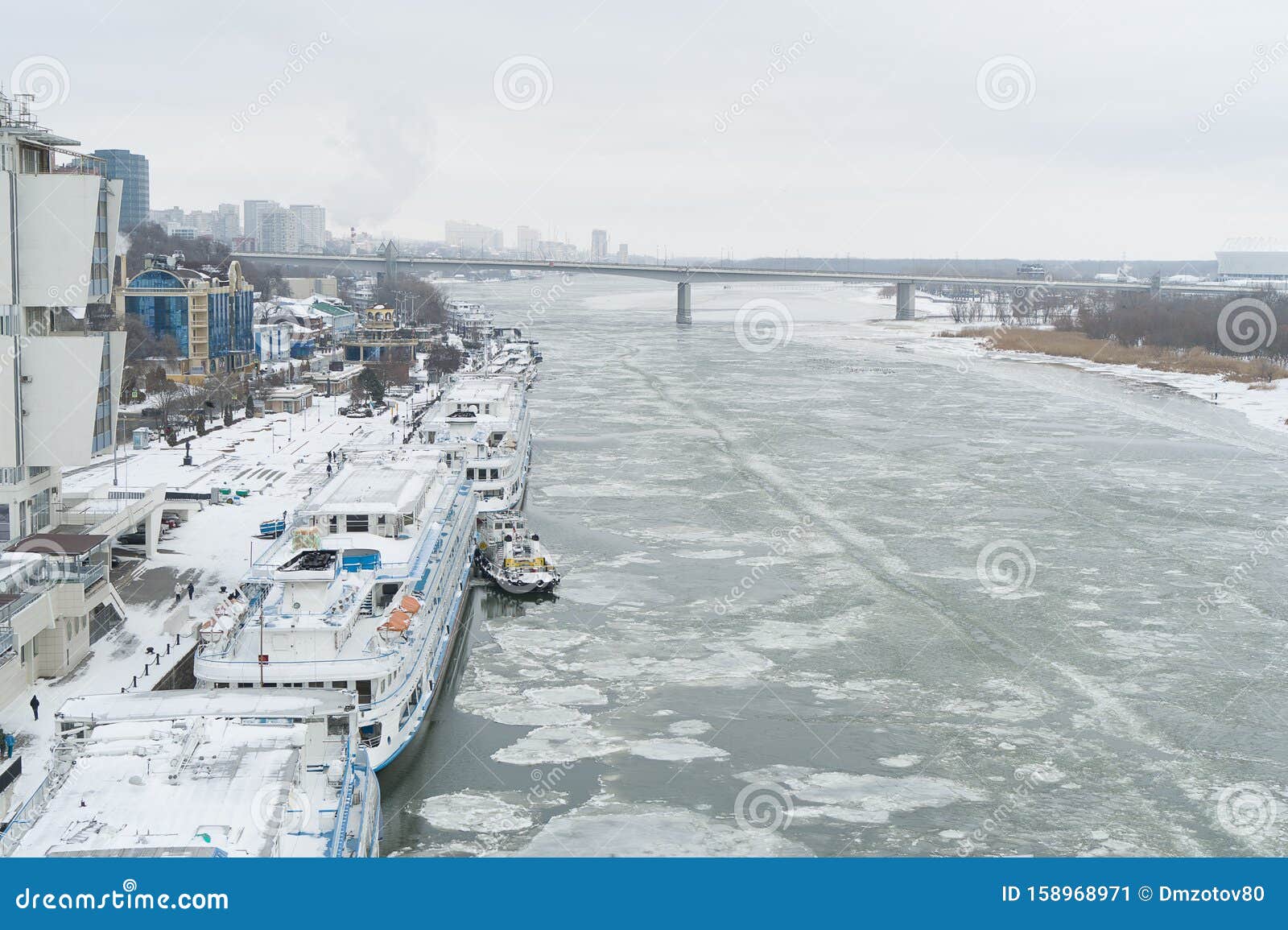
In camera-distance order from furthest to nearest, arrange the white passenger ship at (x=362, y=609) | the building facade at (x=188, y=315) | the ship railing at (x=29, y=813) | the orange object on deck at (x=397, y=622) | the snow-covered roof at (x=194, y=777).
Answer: the building facade at (x=188, y=315), the orange object on deck at (x=397, y=622), the white passenger ship at (x=362, y=609), the snow-covered roof at (x=194, y=777), the ship railing at (x=29, y=813)

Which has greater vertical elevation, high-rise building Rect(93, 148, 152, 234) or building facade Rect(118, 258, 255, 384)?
high-rise building Rect(93, 148, 152, 234)

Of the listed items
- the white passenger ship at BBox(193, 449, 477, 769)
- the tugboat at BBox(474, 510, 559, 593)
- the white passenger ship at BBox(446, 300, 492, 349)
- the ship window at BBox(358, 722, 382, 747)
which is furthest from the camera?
the white passenger ship at BBox(446, 300, 492, 349)

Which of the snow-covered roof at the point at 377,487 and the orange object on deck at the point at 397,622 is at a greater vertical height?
the snow-covered roof at the point at 377,487

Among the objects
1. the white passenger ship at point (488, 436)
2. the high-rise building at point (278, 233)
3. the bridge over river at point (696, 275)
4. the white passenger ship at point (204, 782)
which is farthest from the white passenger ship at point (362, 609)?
the high-rise building at point (278, 233)

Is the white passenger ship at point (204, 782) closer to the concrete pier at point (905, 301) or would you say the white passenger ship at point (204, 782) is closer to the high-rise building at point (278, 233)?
the concrete pier at point (905, 301)

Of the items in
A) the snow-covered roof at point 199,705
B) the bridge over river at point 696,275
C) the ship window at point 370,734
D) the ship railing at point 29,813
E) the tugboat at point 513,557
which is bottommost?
the ship window at point 370,734

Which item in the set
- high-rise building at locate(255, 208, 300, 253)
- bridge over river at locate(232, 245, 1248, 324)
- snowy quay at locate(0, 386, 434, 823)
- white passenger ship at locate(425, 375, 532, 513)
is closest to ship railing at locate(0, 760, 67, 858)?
snowy quay at locate(0, 386, 434, 823)

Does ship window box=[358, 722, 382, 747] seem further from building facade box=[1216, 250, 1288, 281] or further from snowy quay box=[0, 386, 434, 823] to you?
building facade box=[1216, 250, 1288, 281]
